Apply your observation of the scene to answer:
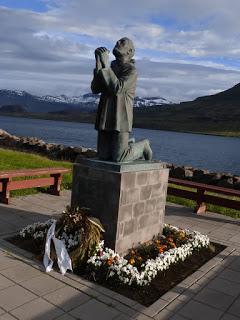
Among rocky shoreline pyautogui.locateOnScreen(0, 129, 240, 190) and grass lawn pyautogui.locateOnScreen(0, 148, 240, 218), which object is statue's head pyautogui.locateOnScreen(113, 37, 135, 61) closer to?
grass lawn pyautogui.locateOnScreen(0, 148, 240, 218)

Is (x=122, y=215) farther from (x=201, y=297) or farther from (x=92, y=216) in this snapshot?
(x=201, y=297)

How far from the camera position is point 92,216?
7570 mm

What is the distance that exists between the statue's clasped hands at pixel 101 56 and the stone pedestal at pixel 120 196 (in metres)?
1.68

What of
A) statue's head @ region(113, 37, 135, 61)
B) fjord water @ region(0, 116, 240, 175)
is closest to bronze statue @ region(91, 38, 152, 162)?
statue's head @ region(113, 37, 135, 61)

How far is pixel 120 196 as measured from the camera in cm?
721

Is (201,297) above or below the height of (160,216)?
below

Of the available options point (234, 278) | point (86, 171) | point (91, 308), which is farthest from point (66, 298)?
point (234, 278)

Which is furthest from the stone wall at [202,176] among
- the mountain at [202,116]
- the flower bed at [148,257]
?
the mountain at [202,116]

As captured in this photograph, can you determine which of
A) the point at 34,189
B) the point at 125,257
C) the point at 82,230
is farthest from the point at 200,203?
the point at 82,230

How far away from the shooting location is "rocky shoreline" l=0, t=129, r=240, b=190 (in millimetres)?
20631

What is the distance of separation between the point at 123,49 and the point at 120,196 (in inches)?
104

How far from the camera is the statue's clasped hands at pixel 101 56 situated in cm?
707

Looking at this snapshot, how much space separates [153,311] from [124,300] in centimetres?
45

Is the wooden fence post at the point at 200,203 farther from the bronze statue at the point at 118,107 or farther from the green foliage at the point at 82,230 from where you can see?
the green foliage at the point at 82,230
